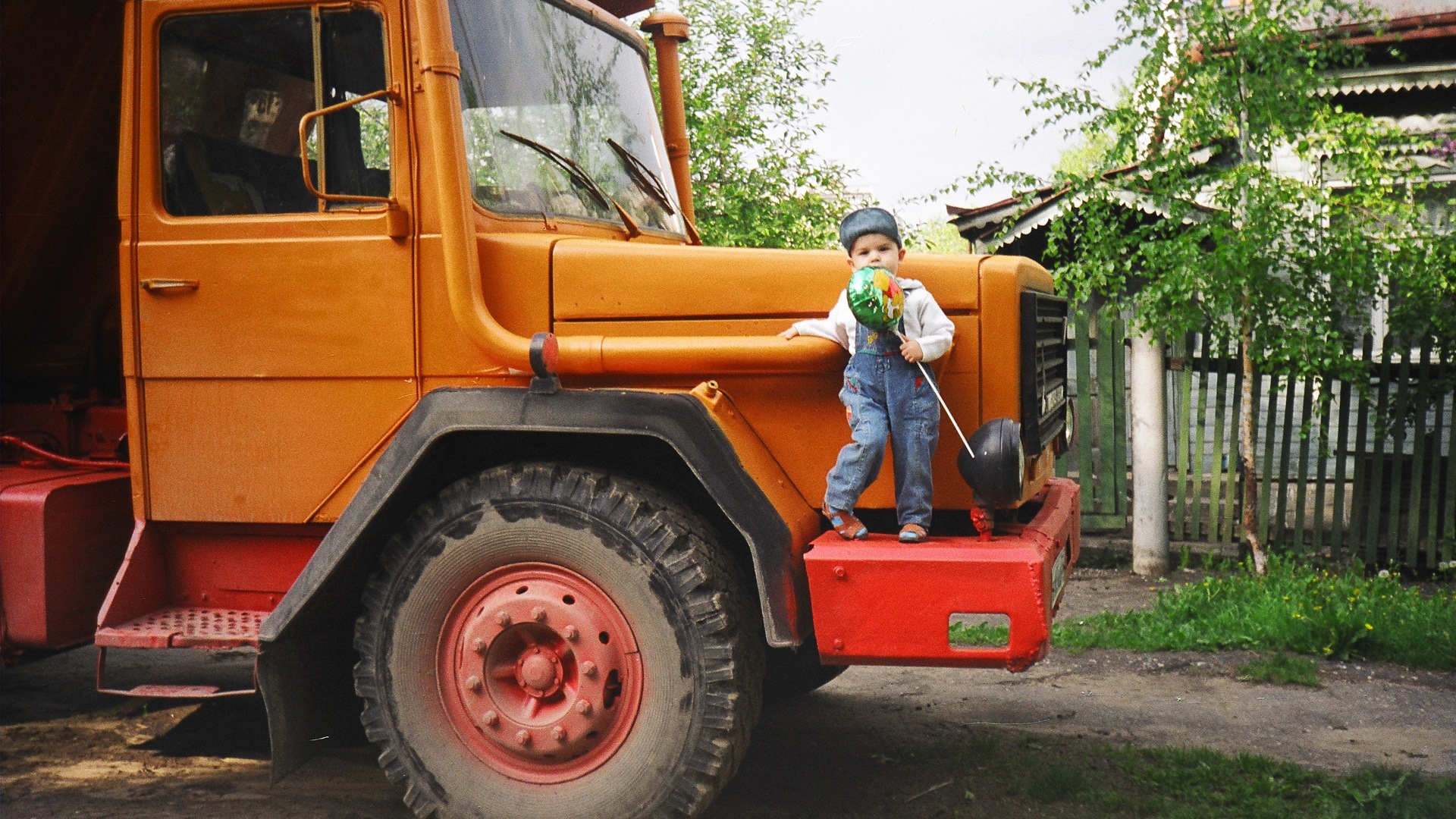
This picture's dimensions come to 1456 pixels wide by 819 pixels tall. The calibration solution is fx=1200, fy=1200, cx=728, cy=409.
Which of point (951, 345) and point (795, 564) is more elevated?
point (951, 345)

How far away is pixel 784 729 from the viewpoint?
475 cm

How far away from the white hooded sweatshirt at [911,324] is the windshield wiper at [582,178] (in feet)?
2.98

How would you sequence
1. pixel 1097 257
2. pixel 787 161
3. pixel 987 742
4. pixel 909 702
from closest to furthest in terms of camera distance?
pixel 987 742
pixel 909 702
pixel 1097 257
pixel 787 161

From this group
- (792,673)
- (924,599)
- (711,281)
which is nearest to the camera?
(924,599)

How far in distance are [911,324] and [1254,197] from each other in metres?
4.28

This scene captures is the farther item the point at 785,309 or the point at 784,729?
the point at 784,729

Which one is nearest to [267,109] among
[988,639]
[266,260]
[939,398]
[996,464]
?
[266,260]

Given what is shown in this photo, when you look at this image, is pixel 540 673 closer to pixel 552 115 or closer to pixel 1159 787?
pixel 552 115

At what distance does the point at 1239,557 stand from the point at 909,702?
3551 millimetres

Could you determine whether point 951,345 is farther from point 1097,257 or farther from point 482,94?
point 1097,257

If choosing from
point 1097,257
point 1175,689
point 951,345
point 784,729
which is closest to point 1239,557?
point 1097,257

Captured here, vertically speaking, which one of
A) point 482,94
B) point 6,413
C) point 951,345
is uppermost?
point 482,94

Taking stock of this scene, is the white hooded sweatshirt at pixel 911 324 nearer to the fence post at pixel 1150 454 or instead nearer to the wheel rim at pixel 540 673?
the wheel rim at pixel 540 673

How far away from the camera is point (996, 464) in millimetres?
3238
